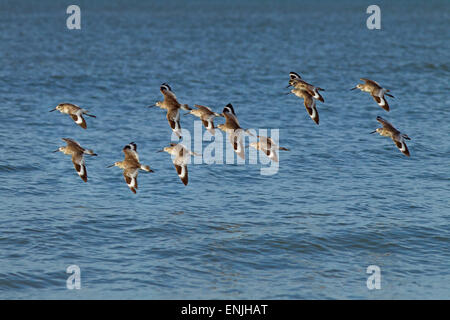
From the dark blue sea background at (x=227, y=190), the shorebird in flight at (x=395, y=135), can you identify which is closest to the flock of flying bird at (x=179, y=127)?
the shorebird in flight at (x=395, y=135)

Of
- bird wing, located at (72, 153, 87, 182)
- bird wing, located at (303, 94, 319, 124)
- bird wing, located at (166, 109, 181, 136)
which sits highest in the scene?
bird wing, located at (303, 94, 319, 124)

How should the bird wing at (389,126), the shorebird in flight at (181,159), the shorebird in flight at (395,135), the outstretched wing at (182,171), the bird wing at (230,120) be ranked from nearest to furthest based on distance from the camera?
1. the shorebird in flight at (395,135)
2. the bird wing at (389,126)
3. the outstretched wing at (182,171)
4. the shorebird in flight at (181,159)
5. the bird wing at (230,120)

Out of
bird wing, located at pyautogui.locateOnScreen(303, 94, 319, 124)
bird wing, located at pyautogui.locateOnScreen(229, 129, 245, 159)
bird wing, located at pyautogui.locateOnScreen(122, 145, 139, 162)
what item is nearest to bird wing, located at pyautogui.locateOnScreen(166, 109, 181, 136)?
bird wing, located at pyautogui.locateOnScreen(122, 145, 139, 162)

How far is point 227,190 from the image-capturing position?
21922 mm

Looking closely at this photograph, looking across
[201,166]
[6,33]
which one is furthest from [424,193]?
[6,33]

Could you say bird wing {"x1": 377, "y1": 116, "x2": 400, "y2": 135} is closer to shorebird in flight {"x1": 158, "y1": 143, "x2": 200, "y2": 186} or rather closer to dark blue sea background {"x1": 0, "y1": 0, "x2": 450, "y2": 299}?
dark blue sea background {"x1": 0, "y1": 0, "x2": 450, "y2": 299}

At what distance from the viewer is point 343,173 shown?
2353cm

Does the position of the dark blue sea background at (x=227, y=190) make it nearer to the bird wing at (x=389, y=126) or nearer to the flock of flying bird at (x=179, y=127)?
the flock of flying bird at (x=179, y=127)

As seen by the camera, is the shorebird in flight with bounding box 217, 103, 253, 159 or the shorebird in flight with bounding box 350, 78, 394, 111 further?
the shorebird in flight with bounding box 217, 103, 253, 159

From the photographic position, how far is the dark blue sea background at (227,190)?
16172 mm

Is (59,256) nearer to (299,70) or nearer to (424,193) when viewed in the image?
(424,193)

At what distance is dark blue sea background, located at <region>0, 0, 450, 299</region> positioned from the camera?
16.2 meters

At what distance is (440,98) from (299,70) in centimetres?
1014

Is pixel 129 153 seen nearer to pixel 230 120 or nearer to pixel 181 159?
pixel 181 159
